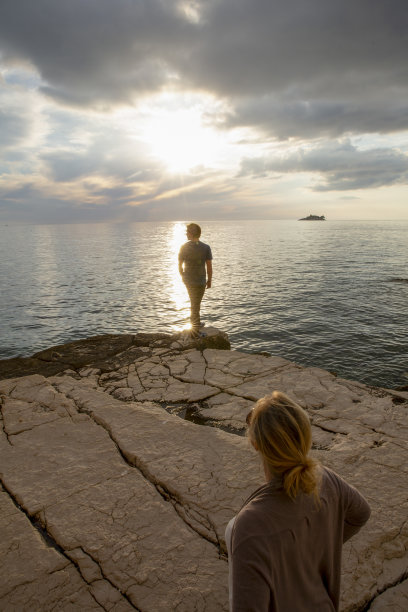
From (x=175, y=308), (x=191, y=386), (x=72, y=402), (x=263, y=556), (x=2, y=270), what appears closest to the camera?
(x=263, y=556)

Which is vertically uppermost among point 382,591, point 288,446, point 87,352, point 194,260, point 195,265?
point 194,260

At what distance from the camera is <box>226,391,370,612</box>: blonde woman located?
1.28 m

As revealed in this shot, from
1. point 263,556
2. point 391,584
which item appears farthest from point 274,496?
point 391,584

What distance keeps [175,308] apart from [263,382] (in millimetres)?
14189

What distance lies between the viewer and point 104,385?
6262mm

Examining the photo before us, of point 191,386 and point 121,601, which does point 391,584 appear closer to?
point 121,601

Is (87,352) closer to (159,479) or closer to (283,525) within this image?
(159,479)

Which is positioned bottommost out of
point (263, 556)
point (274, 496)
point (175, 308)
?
point (175, 308)

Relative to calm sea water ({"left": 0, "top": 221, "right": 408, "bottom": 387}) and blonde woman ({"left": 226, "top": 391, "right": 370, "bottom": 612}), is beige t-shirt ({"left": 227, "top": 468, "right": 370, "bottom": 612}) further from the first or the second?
calm sea water ({"left": 0, "top": 221, "right": 408, "bottom": 387})

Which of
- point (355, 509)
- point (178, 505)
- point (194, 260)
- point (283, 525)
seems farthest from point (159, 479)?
point (194, 260)

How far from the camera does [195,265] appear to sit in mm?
7902

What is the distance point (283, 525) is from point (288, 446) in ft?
0.94

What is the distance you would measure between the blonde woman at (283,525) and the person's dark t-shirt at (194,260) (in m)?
6.40

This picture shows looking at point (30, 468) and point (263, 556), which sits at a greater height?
point (263, 556)
